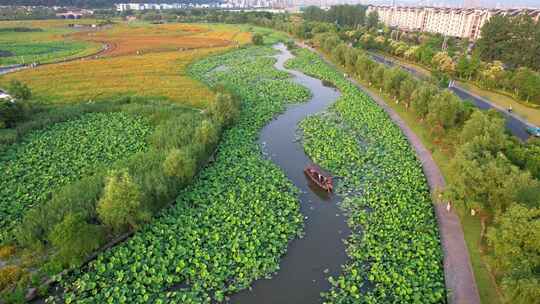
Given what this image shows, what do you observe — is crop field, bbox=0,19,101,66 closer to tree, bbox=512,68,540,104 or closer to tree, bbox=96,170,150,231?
tree, bbox=96,170,150,231

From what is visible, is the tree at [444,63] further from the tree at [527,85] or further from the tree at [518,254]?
the tree at [518,254]

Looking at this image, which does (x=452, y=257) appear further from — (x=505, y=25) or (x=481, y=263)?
(x=505, y=25)

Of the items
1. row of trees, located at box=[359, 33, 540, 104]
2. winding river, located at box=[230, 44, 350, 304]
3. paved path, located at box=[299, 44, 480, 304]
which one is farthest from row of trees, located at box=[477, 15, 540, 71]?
winding river, located at box=[230, 44, 350, 304]

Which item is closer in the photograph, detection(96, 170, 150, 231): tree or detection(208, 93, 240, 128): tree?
detection(96, 170, 150, 231): tree

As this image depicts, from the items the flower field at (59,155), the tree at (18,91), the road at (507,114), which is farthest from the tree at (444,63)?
the tree at (18,91)

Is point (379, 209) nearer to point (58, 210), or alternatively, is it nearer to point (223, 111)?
point (223, 111)
